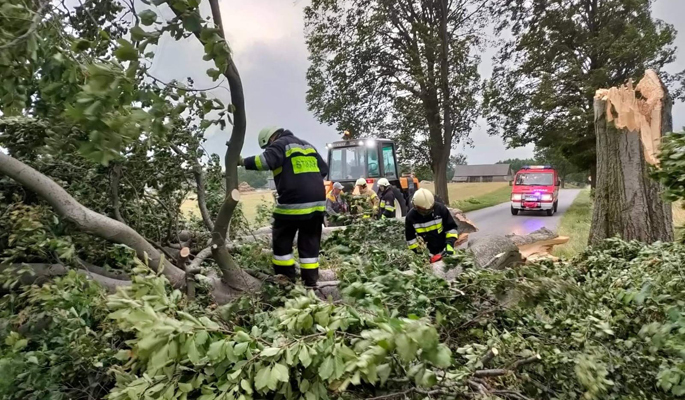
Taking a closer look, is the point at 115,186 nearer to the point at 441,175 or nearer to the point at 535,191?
the point at 441,175

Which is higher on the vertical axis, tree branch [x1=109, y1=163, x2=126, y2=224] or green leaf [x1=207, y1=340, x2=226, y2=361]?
tree branch [x1=109, y1=163, x2=126, y2=224]

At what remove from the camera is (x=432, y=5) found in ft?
57.1

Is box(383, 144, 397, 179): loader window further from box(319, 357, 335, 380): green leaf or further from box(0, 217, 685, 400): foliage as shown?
box(319, 357, 335, 380): green leaf

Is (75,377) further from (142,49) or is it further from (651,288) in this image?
(651,288)

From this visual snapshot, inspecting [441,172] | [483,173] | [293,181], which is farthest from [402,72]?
[483,173]

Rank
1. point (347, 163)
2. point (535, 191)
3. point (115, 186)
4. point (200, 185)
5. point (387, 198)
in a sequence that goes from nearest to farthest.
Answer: point (115, 186) < point (200, 185) < point (387, 198) < point (347, 163) < point (535, 191)

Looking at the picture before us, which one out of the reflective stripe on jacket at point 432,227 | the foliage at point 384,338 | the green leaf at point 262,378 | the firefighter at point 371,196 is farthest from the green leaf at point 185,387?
the firefighter at point 371,196

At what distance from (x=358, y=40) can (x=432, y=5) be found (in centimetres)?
366

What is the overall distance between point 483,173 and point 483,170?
1.46m

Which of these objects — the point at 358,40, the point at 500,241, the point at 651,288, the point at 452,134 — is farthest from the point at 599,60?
the point at 651,288

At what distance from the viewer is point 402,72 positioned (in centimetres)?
1767

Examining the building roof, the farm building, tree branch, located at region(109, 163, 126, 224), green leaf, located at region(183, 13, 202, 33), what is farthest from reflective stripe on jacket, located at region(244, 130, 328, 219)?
the building roof

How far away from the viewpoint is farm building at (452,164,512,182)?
67.9 meters

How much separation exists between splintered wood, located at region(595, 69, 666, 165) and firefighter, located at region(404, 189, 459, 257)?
2.61 meters
